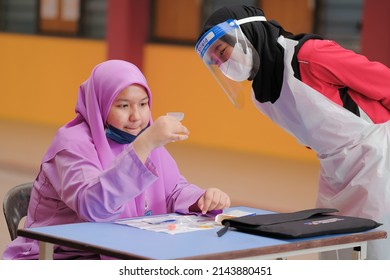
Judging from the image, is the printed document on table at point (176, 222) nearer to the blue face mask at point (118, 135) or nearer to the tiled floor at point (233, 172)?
the blue face mask at point (118, 135)

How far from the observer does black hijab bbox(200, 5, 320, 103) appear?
3.58 meters

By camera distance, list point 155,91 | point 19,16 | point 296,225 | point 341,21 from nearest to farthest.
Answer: point 296,225
point 341,21
point 155,91
point 19,16

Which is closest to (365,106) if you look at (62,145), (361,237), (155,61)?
(361,237)

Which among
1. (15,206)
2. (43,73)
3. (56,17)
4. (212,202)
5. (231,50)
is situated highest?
(231,50)

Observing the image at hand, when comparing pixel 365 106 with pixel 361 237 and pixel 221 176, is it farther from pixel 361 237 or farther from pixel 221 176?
pixel 221 176

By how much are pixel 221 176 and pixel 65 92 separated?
4.23 meters

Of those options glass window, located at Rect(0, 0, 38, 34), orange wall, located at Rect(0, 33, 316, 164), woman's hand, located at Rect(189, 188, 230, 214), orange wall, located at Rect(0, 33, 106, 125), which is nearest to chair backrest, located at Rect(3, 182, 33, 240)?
woman's hand, located at Rect(189, 188, 230, 214)

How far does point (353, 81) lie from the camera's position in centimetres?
347

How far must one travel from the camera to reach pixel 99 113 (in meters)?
3.07

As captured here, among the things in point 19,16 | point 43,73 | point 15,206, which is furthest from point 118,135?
point 19,16

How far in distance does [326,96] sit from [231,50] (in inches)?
16.5

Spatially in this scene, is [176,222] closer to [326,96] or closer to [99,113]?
[99,113]

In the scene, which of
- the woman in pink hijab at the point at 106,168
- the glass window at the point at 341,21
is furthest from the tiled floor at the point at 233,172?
the woman in pink hijab at the point at 106,168

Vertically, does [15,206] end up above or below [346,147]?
below
